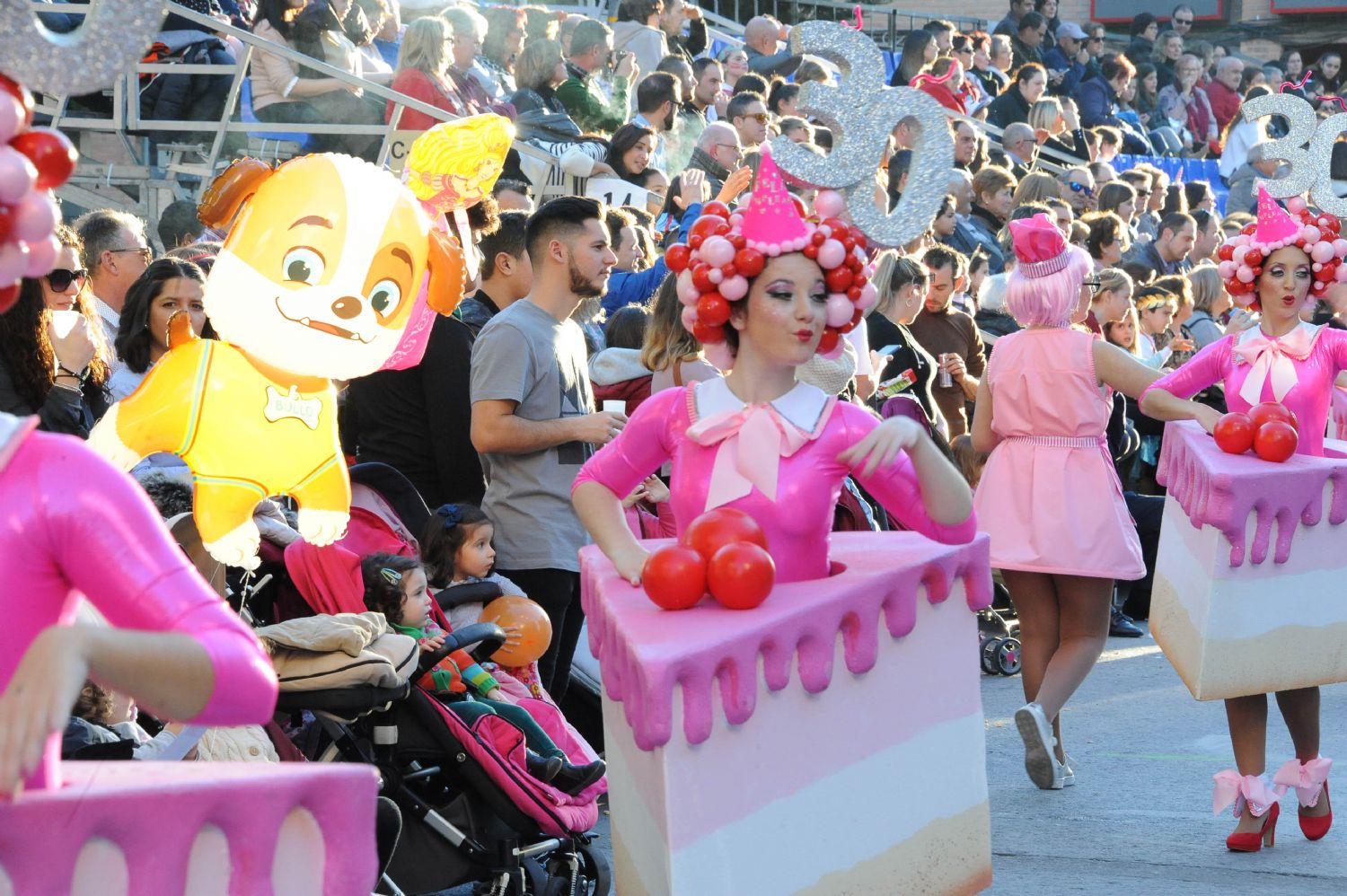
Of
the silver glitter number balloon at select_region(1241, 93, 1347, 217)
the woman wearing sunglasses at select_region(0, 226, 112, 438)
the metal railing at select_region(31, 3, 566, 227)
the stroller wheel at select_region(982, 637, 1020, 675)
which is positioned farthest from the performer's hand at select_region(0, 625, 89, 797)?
the stroller wheel at select_region(982, 637, 1020, 675)

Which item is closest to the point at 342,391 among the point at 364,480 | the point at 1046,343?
the point at 364,480

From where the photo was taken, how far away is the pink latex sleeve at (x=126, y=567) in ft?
6.36

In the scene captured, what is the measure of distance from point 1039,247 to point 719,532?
9.42 feet

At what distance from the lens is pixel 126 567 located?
194cm

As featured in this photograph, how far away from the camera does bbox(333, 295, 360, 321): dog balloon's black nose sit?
301cm

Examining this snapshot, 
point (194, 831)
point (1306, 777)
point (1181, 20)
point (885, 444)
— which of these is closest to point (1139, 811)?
point (1306, 777)

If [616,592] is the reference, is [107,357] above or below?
above

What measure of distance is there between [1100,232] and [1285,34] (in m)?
19.9

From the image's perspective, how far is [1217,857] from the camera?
507cm

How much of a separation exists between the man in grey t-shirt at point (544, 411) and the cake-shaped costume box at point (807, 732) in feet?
4.68

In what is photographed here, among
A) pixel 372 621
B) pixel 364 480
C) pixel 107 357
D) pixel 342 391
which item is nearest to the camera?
pixel 372 621

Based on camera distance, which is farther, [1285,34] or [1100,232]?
[1285,34]

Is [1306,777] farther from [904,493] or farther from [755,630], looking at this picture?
[755,630]

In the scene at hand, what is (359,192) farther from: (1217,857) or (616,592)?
(1217,857)
